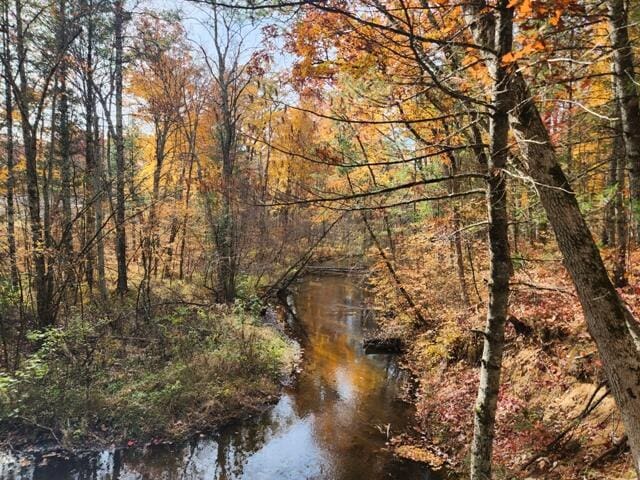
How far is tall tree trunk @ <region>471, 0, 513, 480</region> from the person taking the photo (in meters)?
3.66

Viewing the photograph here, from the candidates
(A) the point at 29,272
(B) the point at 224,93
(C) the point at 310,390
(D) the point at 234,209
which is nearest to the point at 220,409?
(C) the point at 310,390

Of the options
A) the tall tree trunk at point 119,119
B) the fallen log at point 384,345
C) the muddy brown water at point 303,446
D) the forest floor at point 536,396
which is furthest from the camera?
the tall tree trunk at point 119,119

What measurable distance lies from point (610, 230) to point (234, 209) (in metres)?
11.1

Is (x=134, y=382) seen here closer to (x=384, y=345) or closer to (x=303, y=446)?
(x=303, y=446)

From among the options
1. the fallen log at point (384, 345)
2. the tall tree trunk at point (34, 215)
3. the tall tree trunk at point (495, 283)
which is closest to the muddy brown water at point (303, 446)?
the fallen log at point (384, 345)

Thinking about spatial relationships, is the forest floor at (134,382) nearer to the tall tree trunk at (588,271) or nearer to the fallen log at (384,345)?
the fallen log at (384,345)

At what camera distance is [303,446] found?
764 cm

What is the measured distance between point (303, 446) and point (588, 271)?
6.29 meters

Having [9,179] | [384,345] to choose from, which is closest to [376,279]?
[384,345]

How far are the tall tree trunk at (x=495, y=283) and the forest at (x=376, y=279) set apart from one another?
0.07 ft

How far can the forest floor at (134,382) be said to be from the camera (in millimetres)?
7254

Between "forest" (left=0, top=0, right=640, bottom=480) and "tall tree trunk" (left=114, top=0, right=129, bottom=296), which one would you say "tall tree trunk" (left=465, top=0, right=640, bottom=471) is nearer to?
"forest" (left=0, top=0, right=640, bottom=480)

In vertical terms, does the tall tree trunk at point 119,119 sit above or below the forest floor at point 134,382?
above

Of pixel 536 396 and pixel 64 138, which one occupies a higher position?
pixel 64 138
